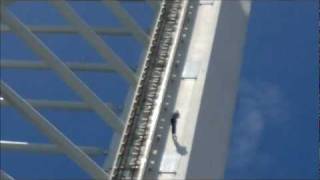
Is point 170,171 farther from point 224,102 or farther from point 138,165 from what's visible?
point 224,102

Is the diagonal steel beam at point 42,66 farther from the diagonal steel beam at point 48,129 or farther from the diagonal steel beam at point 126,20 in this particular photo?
the diagonal steel beam at point 48,129

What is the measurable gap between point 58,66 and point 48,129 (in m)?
1.32

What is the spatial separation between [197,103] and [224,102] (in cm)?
150

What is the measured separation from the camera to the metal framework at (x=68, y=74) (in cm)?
1127

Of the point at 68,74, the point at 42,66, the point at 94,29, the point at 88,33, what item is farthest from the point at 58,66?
the point at 94,29

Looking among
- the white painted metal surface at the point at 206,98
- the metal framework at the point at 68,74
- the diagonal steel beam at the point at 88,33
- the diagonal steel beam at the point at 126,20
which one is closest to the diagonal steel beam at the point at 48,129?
the metal framework at the point at 68,74

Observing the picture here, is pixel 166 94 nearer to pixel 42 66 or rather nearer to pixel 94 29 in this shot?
pixel 42 66

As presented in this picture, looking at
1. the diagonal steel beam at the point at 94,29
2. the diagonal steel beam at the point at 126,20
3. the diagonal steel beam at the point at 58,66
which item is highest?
the diagonal steel beam at the point at 94,29

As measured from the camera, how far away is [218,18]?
15.1 metres

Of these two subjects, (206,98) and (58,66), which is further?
(206,98)

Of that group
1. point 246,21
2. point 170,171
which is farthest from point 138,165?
point 246,21

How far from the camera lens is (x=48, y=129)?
36.9ft

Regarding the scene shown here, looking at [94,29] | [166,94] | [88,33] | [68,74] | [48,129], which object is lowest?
[48,129]

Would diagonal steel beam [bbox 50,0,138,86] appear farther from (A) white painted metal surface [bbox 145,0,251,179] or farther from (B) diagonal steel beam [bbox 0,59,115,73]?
(B) diagonal steel beam [bbox 0,59,115,73]
